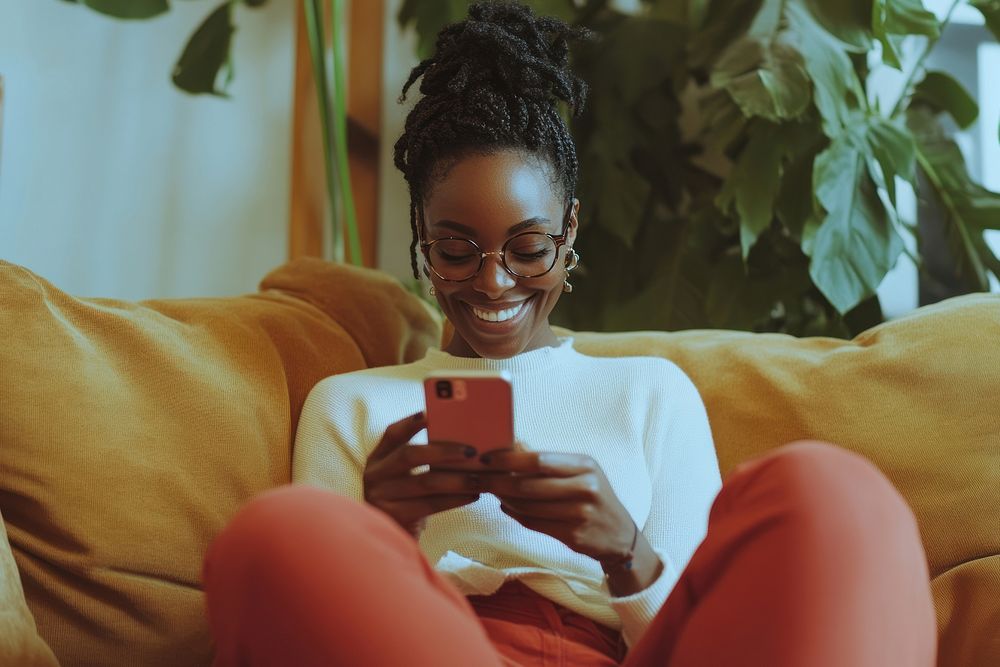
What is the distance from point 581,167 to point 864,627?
1480 mm

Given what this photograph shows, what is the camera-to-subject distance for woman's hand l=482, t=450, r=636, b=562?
958mm

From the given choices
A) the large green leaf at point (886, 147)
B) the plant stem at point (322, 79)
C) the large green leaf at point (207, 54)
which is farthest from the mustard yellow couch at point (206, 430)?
the large green leaf at point (207, 54)

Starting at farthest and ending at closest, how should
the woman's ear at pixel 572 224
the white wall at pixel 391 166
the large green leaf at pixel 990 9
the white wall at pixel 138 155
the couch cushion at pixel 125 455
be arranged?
1. the white wall at pixel 391 166
2. the white wall at pixel 138 155
3. the large green leaf at pixel 990 9
4. the woman's ear at pixel 572 224
5. the couch cushion at pixel 125 455

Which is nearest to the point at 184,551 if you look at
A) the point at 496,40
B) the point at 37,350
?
the point at 37,350

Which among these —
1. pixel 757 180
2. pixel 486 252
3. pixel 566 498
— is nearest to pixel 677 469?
pixel 566 498

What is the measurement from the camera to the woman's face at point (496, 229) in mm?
1187

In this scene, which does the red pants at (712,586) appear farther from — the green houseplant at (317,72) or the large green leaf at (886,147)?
the green houseplant at (317,72)

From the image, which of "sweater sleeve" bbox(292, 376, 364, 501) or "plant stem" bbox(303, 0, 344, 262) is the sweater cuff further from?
A: "plant stem" bbox(303, 0, 344, 262)

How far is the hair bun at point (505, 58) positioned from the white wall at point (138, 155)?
1005mm

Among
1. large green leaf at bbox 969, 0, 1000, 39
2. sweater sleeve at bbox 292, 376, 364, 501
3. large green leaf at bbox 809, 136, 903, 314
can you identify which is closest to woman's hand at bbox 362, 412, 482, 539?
sweater sleeve at bbox 292, 376, 364, 501

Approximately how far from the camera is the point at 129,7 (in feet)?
6.05

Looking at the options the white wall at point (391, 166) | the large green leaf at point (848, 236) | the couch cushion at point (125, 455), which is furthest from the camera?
the white wall at point (391, 166)

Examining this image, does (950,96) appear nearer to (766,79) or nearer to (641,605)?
(766,79)

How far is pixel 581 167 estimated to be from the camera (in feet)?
6.76
